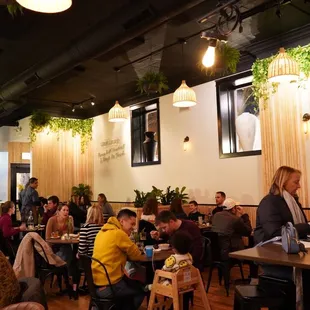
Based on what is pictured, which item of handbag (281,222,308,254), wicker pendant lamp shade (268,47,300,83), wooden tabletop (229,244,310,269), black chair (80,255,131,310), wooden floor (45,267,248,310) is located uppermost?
wicker pendant lamp shade (268,47,300,83)

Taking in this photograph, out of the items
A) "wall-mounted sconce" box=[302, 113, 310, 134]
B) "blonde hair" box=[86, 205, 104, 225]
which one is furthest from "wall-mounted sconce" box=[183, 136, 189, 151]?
"blonde hair" box=[86, 205, 104, 225]

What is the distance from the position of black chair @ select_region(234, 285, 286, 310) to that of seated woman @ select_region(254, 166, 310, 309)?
0.56ft

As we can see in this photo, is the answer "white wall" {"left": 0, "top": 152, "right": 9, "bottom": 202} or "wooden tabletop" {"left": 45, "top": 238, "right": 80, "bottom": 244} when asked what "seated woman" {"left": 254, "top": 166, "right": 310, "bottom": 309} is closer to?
"wooden tabletop" {"left": 45, "top": 238, "right": 80, "bottom": 244}

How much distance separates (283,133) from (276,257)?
4649mm

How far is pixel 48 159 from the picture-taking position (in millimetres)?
12305

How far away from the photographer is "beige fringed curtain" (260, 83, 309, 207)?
22.5 ft

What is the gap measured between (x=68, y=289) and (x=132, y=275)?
207 centimetres

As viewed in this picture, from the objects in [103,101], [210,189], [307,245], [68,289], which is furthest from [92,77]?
[307,245]

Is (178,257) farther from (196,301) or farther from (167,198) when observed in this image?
(167,198)

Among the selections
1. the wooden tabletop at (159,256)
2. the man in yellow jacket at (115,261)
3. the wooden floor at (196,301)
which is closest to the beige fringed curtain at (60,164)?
the wooden floor at (196,301)

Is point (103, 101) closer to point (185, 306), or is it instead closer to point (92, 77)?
point (92, 77)

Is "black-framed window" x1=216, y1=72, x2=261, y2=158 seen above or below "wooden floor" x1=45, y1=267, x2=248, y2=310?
above

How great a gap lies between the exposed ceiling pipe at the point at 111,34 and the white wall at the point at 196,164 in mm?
3421

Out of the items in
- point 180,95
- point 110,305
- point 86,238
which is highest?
point 180,95
